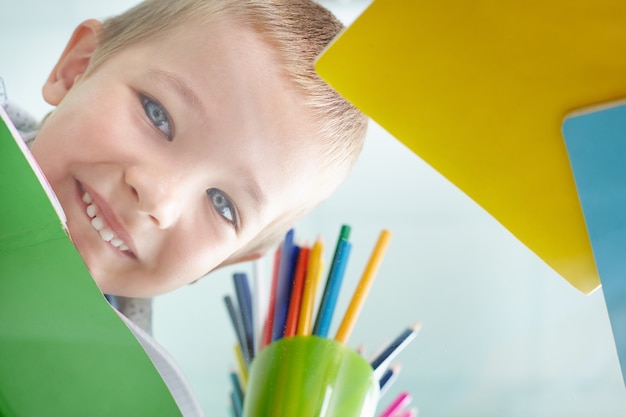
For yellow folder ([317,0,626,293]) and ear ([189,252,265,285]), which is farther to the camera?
ear ([189,252,265,285])

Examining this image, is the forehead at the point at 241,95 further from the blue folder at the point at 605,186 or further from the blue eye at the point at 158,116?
the blue folder at the point at 605,186

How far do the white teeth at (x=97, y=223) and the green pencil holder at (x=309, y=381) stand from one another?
0.08m

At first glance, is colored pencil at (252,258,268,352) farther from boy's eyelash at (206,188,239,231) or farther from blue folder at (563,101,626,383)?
blue folder at (563,101,626,383)

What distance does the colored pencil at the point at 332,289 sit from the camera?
0.27m

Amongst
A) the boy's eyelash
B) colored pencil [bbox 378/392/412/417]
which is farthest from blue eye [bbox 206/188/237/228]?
colored pencil [bbox 378/392/412/417]

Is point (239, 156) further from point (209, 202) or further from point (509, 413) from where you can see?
point (509, 413)

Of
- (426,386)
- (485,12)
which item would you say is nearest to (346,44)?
(485,12)

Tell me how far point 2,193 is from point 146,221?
0.07 metres

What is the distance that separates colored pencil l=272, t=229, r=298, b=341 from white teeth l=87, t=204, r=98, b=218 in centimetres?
8

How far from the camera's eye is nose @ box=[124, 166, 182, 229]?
0.25 m

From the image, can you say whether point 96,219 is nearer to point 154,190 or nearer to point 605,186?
point 154,190

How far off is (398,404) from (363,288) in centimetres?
5

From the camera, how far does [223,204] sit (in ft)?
0.92

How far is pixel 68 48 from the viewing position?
314mm
